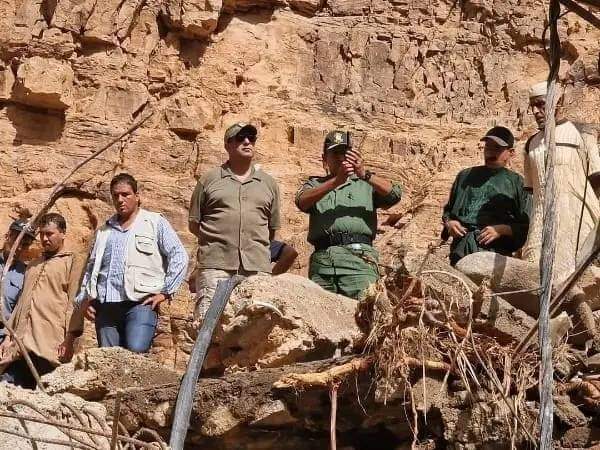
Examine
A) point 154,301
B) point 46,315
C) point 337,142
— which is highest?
point 337,142

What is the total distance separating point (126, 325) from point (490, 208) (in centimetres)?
218

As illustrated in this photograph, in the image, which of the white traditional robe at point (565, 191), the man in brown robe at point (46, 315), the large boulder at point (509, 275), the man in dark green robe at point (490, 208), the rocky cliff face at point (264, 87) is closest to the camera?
the large boulder at point (509, 275)

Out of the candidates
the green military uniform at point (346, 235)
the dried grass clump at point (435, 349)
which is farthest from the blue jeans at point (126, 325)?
the dried grass clump at point (435, 349)

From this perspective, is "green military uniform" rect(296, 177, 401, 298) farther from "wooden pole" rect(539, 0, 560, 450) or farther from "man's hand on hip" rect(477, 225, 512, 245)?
"wooden pole" rect(539, 0, 560, 450)

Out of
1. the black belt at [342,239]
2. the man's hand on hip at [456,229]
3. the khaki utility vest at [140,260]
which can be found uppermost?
the man's hand on hip at [456,229]

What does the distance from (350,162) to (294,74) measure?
15.9 ft

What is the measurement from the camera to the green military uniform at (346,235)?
9.82 m

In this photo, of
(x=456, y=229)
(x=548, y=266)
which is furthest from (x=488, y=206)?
(x=548, y=266)

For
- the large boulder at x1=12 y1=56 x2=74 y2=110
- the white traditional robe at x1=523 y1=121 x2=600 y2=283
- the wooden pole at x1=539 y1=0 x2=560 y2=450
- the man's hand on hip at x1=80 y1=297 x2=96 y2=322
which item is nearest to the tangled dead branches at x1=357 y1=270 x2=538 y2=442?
the wooden pole at x1=539 y1=0 x2=560 y2=450

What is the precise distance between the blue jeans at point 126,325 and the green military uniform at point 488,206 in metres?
1.78

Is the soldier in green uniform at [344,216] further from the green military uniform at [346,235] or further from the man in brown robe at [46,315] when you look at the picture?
the man in brown robe at [46,315]

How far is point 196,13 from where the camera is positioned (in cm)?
1423

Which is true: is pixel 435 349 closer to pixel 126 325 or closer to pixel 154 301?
pixel 154 301

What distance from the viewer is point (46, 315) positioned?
10.1 m
